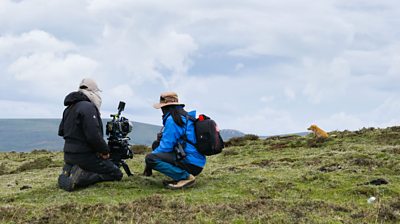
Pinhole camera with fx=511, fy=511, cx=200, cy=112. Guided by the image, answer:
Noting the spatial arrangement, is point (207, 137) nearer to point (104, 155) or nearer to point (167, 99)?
point (167, 99)

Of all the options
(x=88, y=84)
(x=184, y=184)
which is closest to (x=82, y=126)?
(x=88, y=84)

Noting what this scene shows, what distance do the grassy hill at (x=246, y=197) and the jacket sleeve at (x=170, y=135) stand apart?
3.72 ft

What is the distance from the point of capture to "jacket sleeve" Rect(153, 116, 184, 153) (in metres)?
13.0

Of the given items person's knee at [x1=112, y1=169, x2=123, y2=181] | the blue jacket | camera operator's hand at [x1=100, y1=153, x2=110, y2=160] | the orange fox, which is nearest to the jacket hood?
camera operator's hand at [x1=100, y1=153, x2=110, y2=160]

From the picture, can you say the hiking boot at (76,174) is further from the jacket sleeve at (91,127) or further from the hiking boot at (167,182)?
the hiking boot at (167,182)

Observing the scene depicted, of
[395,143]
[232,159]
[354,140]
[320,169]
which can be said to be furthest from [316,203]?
Answer: [354,140]

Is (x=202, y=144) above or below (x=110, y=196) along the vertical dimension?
above

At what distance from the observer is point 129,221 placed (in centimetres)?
930

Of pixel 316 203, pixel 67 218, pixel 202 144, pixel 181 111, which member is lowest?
pixel 67 218

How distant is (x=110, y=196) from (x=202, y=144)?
2606 mm

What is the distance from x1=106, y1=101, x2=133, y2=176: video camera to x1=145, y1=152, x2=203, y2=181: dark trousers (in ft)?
4.79

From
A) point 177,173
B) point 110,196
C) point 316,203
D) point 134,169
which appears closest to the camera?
point 316,203

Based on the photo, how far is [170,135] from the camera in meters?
13.1

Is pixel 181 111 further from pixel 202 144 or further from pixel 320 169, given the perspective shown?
pixel 320 169
